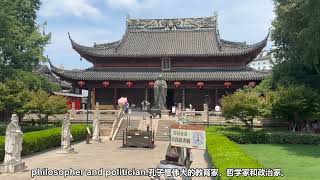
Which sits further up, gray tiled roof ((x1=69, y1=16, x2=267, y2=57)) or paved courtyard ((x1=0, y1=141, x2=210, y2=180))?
gray tiled roof ((x1=69, y1=16, x2=267, y2=57))

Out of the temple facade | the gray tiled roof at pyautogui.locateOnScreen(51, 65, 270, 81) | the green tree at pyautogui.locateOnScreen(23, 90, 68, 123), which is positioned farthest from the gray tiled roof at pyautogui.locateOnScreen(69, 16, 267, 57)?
the green tree at pyautogui.locateOnScreen(23, 90, 68, 123)

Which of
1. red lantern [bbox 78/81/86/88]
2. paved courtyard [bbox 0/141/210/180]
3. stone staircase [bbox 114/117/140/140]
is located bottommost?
paved courtyard [bbox 0/141/210/180]

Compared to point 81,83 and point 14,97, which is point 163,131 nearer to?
point 14,97

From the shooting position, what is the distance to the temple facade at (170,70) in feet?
136

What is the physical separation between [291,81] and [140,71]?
17.9 meters

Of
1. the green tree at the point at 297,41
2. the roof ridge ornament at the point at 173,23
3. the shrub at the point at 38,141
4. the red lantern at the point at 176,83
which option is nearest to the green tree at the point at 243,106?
the green tree at the point at 297,41

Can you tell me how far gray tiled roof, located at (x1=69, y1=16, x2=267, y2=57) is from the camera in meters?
43.6

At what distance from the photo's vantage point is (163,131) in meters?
29.2

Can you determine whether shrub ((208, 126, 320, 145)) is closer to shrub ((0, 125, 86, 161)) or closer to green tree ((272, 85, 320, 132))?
green tree ((272, 85, 320, 132))

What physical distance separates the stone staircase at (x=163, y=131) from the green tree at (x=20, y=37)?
1411cm

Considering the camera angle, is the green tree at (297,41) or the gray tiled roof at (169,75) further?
the gray tiled roof at (169,75)

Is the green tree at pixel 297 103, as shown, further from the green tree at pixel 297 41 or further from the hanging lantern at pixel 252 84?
the hanging lantern at pixel 252 84

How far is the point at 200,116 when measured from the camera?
33750mm

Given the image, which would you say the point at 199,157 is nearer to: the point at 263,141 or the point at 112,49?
the point at 263,141
